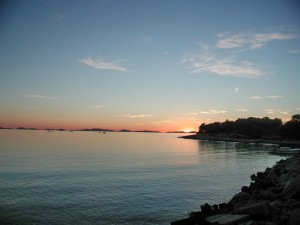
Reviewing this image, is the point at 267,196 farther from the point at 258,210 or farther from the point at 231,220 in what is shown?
the point at 231,220

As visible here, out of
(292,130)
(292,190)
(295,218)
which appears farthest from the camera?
(292,130)

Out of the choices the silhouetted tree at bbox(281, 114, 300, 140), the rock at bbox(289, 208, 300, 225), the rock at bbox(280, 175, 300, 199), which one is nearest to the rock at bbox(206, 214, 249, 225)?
the rock at bbox(289, 208, 300, 225)

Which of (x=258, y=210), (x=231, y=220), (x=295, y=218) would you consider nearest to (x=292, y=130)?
(x=258, y=210)

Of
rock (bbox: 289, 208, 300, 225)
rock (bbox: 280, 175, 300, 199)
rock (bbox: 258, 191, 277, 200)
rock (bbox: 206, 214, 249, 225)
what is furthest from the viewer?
rock (bbox: 258, 191, 277, 200)

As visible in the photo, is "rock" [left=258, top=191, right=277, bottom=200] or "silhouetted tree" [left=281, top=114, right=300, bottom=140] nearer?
"rock" [left=258, top=191, right=277, bottom=200]

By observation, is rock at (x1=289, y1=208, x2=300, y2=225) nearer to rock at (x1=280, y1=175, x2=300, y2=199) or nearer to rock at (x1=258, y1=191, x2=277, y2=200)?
rock at (x1=280, y1=175, x2=300, y2=199)

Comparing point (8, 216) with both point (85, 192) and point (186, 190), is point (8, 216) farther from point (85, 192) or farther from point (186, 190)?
point (186, 190)

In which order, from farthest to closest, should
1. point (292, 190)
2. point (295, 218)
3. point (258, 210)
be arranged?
point (292, 190) < point (258, 210) < point (295, 218)

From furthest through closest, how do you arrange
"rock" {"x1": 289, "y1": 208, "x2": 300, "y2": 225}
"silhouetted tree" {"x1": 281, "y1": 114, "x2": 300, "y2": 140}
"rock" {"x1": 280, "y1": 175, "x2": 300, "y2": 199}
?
"silhouetted tree" {"x1": 281, "y1": 114, "x2": 300, "y2": 140}, "rock" {"x1": 280, "y1": 175, "x2": 300, "y2": 199}, "rock" {"x1": 289, "y1": 208, "x2": 300, "y2": 225}

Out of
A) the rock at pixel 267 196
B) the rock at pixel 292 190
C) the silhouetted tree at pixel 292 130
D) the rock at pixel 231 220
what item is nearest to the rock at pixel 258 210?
the rock at pixel 231 220

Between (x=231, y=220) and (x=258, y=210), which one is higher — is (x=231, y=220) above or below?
below

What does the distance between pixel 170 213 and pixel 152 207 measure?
2092 mm

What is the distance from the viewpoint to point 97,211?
24500 millimetres

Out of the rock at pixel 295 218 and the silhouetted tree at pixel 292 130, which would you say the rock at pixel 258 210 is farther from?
the silhouetted tree at pixel 292 130
